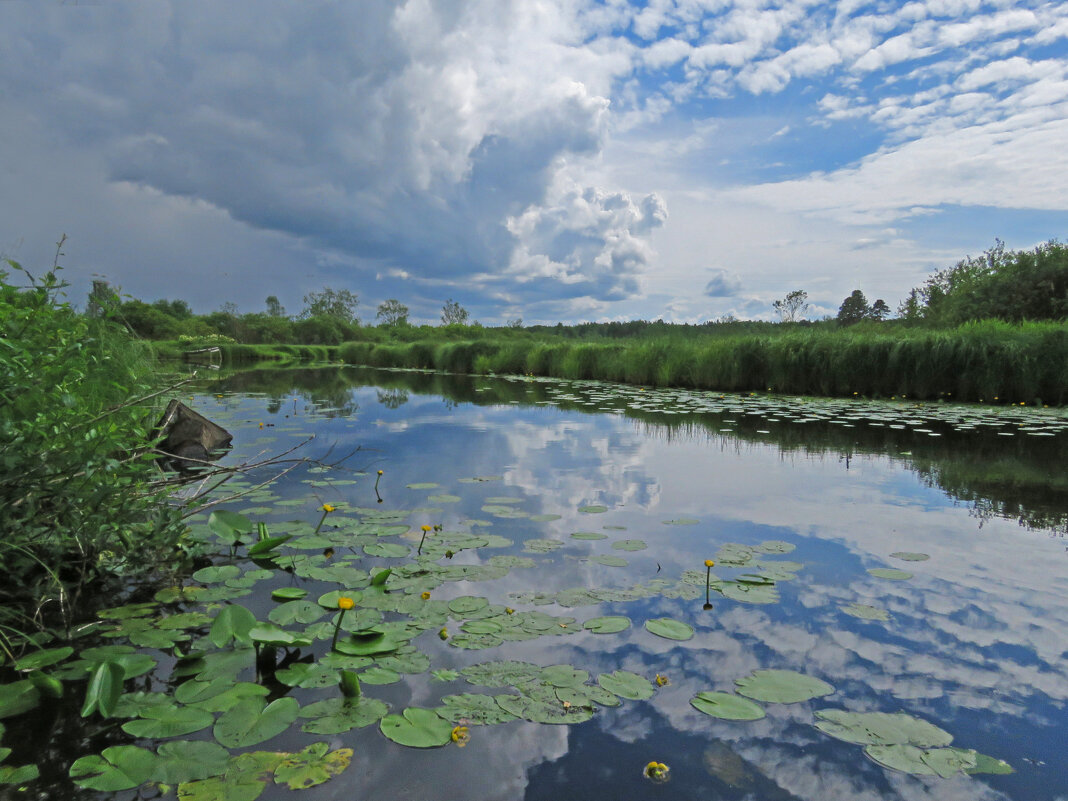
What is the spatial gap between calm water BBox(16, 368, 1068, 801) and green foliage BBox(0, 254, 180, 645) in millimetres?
610

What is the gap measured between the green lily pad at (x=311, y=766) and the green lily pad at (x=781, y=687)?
1173mm

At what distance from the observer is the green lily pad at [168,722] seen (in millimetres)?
1461

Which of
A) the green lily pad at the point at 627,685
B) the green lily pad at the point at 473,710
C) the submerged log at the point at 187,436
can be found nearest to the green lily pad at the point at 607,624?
the green lily pad at the point at 627,685

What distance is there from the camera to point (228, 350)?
3000cm

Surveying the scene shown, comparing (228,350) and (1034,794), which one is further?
(228,350)

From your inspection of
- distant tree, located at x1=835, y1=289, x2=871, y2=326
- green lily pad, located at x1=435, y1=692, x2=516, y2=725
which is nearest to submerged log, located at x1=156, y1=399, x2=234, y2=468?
green lily pad, located at x1=435, y1=692, x2=516, y2=725

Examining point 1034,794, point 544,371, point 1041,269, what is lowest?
point 1034,794

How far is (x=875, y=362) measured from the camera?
10.7 metres

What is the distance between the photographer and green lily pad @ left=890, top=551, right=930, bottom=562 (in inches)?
112

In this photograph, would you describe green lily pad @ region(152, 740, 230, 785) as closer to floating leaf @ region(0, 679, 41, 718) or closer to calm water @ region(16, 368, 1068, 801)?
calm water @ region(16, 368, 1068, 801)

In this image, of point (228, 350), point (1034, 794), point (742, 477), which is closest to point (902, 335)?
point (742, 477)

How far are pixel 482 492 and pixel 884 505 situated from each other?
9.27ft

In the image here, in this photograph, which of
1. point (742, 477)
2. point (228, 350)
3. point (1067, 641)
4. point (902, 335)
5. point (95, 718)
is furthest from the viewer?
point (228, 350)

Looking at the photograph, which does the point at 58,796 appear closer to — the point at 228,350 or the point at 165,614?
the point at 165,614
